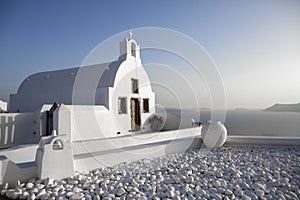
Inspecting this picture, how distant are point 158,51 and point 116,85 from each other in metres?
2.88

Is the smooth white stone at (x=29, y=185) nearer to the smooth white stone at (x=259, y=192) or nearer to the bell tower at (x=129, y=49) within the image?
the smooth white stone at (x=259, y=192)

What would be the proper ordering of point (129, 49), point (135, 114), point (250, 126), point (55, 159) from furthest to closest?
point (250, 126) < point (129, 49) < point (135, 114) < point (55, 159)

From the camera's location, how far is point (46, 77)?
11820 mm

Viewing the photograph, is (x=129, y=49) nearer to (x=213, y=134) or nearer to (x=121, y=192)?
(x=213, y=134)

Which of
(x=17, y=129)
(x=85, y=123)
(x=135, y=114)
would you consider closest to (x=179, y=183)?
(x=85, y=123)

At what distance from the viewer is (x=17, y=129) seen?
690 cm

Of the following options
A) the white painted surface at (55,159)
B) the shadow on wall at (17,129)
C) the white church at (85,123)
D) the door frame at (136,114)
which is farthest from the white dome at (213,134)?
the shadow on wall at (17,129)

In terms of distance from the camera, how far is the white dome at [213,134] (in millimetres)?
7953

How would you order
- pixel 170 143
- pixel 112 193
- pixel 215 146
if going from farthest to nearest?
pixel 215 146, pixel 170 143, pixel 112 193

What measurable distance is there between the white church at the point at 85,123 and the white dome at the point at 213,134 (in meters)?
0.55

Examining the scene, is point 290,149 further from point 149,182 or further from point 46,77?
point 46,77

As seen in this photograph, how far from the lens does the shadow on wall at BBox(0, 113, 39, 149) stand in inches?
257

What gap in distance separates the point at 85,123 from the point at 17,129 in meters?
2.22

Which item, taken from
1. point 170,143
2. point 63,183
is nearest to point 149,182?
point 63,183
